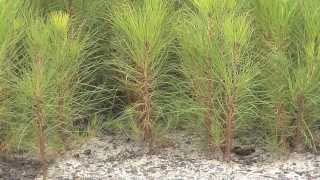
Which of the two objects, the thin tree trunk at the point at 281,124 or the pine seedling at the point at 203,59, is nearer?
the pine seedling at the point at 203,59

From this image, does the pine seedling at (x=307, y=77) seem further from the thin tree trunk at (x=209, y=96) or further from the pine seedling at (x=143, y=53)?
the pine seedling at (x=143, y=53)

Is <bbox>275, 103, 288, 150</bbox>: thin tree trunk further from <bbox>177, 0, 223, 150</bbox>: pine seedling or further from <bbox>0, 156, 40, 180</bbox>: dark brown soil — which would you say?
<bbox>0, 156, 40, 180</bbox>: dark brown soil

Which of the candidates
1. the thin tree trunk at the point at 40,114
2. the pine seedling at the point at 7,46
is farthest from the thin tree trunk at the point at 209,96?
the pine seedling at the point at 7,46

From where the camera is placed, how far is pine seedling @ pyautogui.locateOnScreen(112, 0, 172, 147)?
279cm

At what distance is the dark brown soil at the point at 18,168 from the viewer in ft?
9.46

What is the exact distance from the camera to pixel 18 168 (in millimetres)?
2955

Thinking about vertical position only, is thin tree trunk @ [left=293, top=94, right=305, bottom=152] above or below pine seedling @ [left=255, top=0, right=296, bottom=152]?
below

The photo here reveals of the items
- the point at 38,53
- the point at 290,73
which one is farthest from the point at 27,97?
the point at 290,73

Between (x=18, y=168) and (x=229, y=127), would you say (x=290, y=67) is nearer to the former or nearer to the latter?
(x=229, y=127)

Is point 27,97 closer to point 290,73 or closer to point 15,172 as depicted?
point 15,172

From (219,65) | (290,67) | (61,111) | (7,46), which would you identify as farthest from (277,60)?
(7,46)

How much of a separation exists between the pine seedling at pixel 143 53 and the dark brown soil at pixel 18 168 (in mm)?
558

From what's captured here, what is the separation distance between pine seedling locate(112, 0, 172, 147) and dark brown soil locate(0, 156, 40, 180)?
0.56 m

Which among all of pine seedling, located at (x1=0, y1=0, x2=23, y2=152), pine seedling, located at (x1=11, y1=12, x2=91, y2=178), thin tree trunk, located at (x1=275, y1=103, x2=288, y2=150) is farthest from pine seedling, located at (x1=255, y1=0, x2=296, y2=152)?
pine seedling, located at (x1=0, y1=0, x2=23, y2=152)
